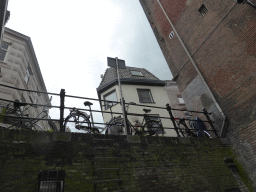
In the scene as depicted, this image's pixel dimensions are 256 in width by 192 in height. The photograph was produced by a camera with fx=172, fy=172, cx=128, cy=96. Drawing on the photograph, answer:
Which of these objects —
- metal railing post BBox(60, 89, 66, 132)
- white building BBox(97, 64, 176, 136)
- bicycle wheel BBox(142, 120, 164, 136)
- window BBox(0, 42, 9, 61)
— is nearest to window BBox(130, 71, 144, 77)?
white building BBox(97, 64, 176, 136)

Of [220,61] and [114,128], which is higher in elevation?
[220,61]

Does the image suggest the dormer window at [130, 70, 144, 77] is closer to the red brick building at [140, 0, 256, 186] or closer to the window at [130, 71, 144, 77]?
the window at [130, 71, 144, 77]

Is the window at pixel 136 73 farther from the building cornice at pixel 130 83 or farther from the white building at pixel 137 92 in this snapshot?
the building cornice at pixel 130 83

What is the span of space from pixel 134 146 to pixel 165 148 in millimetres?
1135

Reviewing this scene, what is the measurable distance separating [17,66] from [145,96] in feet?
37.7

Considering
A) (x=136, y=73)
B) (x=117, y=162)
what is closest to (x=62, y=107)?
(x=117, y=162)

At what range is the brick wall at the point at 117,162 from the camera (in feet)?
11.6

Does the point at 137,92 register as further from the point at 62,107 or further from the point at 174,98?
the point at 62,107

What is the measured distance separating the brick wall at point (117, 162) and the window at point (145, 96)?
1119 centimetres

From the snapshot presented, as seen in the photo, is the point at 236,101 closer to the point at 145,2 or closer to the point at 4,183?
the point at 4,183

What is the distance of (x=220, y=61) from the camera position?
838cm

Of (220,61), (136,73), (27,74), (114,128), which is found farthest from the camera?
(136,73)

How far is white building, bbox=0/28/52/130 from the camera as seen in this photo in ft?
34.8

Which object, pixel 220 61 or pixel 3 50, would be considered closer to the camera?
pixel 220 61
